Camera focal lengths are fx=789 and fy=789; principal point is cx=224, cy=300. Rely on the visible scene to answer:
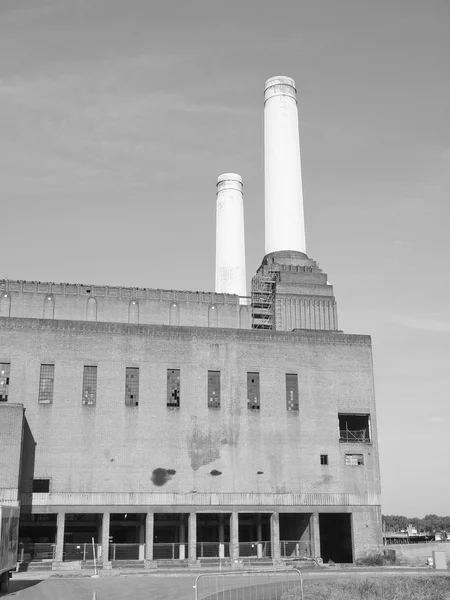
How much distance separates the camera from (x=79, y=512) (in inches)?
1822

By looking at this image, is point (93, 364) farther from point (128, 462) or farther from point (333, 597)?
point (333, 597)

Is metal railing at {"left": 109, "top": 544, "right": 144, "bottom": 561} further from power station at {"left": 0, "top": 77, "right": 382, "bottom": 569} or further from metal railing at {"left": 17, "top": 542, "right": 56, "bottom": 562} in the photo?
metal railing at {"left": 17, "top": 542, "right": 56, "bottom": 562}

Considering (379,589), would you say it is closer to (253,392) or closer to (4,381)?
(253,392)

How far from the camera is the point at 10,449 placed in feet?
142

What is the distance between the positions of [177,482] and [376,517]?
13.0 meters

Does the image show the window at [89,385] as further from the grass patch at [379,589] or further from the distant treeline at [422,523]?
the distant treeline at [422,523]

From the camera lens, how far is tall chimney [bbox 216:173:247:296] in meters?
66.2

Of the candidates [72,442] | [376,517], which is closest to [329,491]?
[376,517]

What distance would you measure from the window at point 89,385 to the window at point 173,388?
4.64 metres

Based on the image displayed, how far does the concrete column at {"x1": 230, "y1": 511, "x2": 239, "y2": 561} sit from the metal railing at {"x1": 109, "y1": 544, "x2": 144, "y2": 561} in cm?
531

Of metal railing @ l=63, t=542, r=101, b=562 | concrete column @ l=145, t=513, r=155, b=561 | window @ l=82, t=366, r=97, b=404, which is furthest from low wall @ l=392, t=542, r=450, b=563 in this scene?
window @ l=82, t=366, r=97, b=404

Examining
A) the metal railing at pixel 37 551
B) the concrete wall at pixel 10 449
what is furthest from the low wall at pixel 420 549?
the concrete wall at pixel 10 449

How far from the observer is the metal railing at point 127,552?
46112 mm

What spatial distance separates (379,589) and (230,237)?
132 ft
